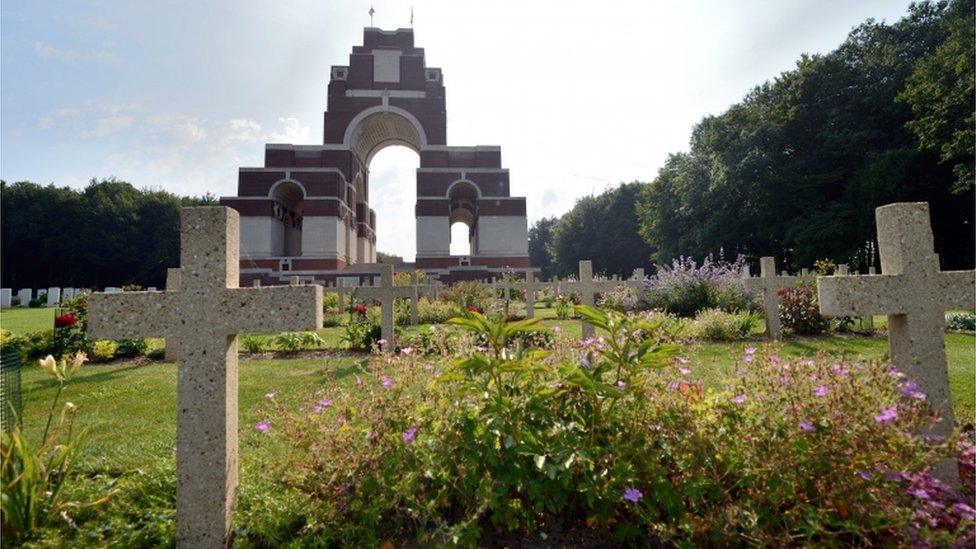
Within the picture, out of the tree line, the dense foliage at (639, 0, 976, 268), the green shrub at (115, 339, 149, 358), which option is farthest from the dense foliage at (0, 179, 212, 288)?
the dense foliage at (639, 0, 976, 268)

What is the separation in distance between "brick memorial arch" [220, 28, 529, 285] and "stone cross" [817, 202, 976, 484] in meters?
24.7

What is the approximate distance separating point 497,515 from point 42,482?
6.57 ft

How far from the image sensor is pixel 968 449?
2.28m

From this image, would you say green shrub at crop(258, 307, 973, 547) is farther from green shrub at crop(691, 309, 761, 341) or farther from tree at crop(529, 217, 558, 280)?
tree at crop(529, 217, 558, 280)

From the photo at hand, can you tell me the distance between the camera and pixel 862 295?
2229 millimetres

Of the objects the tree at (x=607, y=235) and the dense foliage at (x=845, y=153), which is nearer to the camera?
the dense foliage at (x=845, y=153)

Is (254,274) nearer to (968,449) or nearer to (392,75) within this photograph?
(392,75)

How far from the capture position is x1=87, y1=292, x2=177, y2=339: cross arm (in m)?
1.98

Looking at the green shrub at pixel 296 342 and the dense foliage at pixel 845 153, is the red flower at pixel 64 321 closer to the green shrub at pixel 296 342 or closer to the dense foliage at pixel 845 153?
the green shrub at pixel 296 342

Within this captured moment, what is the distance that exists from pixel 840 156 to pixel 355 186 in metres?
28.8

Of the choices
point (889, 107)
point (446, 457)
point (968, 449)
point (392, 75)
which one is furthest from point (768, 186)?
point (446, 457)

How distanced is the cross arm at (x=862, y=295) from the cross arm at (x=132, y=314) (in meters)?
2.93

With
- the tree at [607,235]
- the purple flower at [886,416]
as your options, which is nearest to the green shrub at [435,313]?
the purple flower at [886,416]

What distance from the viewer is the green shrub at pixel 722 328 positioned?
8.35m
